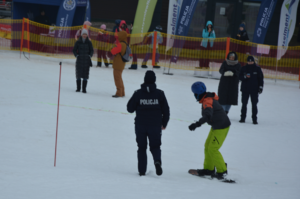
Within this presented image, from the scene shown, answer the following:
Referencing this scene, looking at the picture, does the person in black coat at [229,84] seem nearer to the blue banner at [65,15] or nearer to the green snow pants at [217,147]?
the green snow pants at [217,147]

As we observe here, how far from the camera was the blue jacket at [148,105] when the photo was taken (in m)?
5.01

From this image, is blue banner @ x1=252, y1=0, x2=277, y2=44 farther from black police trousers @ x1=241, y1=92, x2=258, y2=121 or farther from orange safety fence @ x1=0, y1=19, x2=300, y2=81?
black police trousers @ x1=241, y1=92, x2=258, y2=121

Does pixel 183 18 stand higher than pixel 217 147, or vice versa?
pixel 183 18

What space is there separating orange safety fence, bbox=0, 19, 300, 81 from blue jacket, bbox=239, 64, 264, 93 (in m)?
6.30

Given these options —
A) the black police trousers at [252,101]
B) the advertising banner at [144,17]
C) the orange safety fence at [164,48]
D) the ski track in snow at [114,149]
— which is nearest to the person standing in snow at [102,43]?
the orange safety fence at [164,48]

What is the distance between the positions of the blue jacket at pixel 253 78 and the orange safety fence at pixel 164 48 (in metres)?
6.30

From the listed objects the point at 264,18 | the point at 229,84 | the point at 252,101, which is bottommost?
the point at 252,101

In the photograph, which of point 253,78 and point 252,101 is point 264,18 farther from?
point 252,101

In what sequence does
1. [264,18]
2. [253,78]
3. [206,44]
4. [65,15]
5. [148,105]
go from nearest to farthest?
[148,105] → [253,78] → [206,44] → [264,18] → [65,15]

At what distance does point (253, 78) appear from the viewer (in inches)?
352

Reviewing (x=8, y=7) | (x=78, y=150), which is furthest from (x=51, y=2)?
(x=78, y=150)

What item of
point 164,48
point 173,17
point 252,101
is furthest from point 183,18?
point 252,101

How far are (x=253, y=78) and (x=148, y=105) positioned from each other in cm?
464

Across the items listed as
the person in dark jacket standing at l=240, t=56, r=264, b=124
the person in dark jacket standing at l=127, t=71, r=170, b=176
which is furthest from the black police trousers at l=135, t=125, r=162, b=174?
the person in dark jacket standing at l=240, t=56, r=264, b=124
